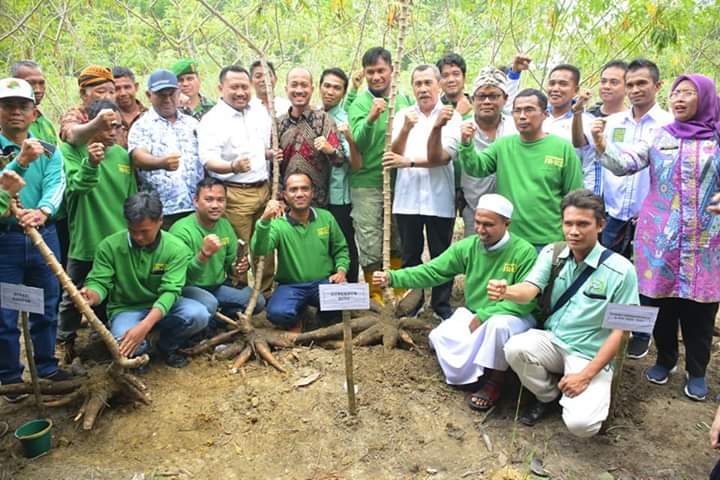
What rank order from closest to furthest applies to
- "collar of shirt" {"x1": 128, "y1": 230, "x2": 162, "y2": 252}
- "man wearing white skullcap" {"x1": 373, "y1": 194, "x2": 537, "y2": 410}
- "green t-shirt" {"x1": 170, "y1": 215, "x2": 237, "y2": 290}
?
"man wearing white skullcap" {"x1": 373, "y1": 194, "x2": 537, "y2": 410}
"collar of shirt" {"x1": 128, "y1": 230, "x2": 162, "y2": 252}
"green t-shirt" {"x1": 170, "y1": 215, "x2": 237, "y2": 290}

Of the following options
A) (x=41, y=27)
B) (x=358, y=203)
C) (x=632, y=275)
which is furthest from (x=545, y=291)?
(x=41, y=27)

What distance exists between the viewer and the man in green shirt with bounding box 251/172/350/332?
16.3 feet

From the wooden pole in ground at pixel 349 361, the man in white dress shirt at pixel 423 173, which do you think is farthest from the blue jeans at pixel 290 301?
the wooden pole in ground at pixel 349 361

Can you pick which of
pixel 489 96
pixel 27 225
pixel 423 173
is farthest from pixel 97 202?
pixel 489 96

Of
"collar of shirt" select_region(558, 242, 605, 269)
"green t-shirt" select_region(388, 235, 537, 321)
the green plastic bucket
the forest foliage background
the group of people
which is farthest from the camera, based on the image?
the forest foliage background

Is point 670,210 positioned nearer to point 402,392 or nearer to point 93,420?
point 402,392

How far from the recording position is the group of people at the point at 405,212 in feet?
12.4

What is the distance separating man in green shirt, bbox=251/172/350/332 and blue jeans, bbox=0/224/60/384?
166 cm

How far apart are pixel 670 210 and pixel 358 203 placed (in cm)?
273

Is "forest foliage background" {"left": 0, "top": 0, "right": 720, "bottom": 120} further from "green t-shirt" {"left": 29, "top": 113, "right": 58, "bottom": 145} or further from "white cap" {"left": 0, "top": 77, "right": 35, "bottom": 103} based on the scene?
"white cap" {"left": 0, "top": 77, "right": 35, "bottom": 103}

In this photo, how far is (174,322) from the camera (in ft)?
14.5

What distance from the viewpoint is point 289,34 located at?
10.1m

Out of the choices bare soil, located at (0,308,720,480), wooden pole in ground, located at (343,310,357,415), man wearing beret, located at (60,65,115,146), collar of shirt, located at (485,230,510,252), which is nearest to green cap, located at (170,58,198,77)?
man wearing beret, located at (60,65,115,146)

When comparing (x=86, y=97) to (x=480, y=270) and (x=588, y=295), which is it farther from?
(x=588, y=295)
